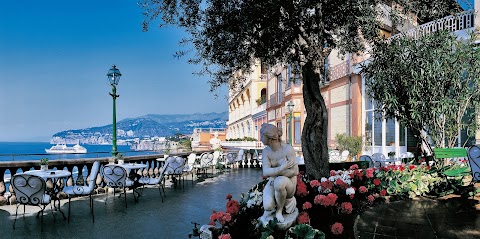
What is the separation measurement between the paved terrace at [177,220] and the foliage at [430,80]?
229 centimetres

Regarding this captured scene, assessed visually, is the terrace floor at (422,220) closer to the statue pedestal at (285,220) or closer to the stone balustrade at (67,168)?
the statue pedestal at (285,220)

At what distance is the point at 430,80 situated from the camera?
7691 mm

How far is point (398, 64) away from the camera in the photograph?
781 cm

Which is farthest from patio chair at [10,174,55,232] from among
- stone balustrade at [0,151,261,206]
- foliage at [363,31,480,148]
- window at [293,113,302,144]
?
window at [293,113,302,144]

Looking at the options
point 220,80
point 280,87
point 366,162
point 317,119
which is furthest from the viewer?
point 280,87

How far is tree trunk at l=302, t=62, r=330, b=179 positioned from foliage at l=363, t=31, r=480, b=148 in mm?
2532

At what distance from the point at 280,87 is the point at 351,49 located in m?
21.1

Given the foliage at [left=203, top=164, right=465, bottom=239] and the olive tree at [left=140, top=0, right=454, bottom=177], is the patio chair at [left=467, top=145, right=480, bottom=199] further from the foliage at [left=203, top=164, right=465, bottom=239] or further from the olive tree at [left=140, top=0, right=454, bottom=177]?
the olive tree at [left=140, top=0, right=454, bottom=177]

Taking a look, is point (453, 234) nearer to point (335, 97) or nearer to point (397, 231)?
point (397, 231)

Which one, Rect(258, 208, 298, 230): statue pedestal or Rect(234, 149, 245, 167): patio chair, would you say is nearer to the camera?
Rect(258, 208, 298, 230): statue pedestal

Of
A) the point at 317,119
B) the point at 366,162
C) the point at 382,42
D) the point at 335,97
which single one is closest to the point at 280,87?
the point at 335,97

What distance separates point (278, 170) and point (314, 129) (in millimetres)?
2561

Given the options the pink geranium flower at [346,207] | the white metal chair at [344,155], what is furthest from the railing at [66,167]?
the white metal chair at [344,155]

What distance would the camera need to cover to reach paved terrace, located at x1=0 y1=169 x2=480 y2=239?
14.6ft
